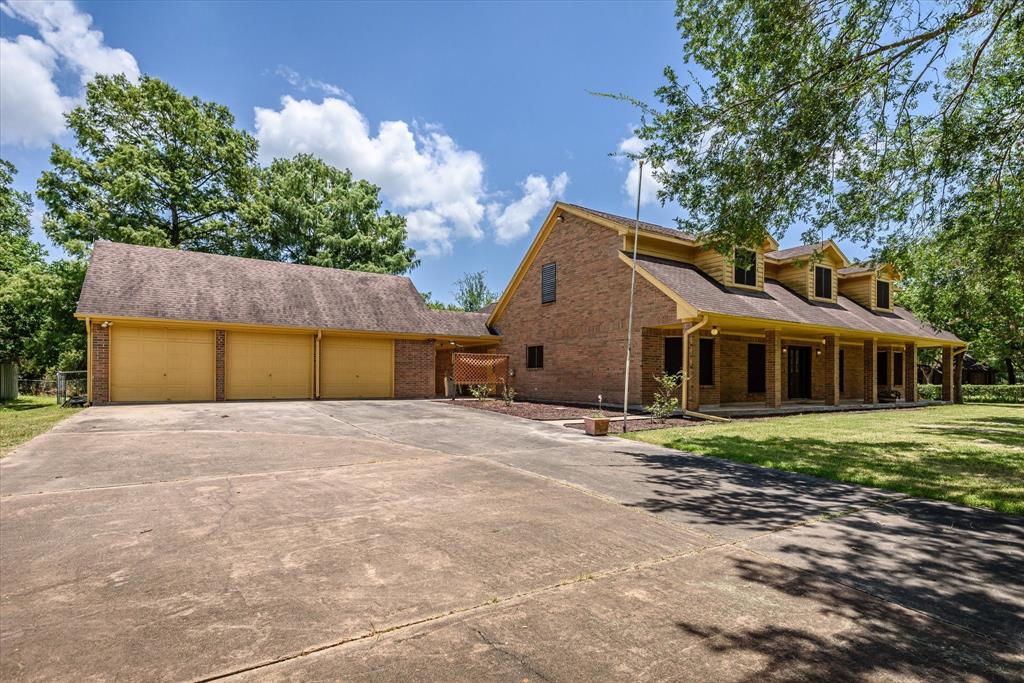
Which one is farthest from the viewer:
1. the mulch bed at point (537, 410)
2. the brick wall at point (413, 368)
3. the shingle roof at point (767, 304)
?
the brick wall at point (413, 368)

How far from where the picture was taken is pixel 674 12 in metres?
9.09

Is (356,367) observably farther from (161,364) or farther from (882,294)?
(882,294)

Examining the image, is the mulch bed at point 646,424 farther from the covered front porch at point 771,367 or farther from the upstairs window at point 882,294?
the upstairs window at point 882,294

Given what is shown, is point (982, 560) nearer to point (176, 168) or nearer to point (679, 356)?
point (679, 356)

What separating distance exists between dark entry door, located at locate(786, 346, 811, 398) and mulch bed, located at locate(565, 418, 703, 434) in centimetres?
899

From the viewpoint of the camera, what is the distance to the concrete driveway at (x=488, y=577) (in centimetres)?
261

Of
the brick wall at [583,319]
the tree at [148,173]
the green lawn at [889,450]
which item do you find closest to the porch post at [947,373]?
the green lawn at [889,450]

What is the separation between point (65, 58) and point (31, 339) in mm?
13291

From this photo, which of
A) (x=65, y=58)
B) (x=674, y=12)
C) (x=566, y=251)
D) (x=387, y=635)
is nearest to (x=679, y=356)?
(x=566, y=251)

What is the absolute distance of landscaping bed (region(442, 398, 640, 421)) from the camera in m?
14.9

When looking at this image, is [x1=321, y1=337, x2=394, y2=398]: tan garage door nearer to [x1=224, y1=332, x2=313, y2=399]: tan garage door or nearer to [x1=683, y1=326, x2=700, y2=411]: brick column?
[x1=224, y1=332, x2=313, y2=399]: tan garage door

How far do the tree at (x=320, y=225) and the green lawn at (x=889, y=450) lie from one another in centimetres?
2619

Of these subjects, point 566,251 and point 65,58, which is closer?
point 566,251

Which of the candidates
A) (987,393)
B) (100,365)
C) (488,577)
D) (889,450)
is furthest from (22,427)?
(987,393)
